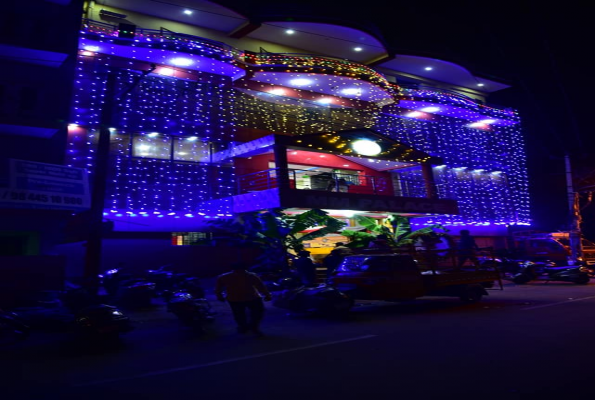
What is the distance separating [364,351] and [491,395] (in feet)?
7.76

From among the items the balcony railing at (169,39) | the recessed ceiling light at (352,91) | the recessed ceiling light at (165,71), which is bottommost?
the recessed ceiling light at (165,71)

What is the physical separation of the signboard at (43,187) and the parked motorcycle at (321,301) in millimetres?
7055

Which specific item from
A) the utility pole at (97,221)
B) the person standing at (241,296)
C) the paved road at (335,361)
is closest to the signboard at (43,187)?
the utility pole at (97,221)

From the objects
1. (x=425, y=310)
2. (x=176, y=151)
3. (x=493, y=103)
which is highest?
(x=493, y=103)

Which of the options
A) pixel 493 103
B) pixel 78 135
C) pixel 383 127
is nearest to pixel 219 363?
pixel 78 135

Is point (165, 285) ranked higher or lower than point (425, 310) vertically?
higher

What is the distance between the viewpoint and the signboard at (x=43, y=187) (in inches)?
441

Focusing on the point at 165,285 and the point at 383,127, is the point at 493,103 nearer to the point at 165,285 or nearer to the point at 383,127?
the point at 383,127

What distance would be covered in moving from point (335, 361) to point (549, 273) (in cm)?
1657

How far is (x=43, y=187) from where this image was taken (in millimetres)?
11820

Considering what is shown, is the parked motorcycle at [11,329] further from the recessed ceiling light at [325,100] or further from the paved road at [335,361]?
the recessed ceiling light at [325,100]

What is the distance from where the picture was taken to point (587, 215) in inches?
1399

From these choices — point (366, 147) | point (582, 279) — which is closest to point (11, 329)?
point (366, 147)

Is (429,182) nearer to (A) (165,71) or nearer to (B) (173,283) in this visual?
(A) (165,71)
